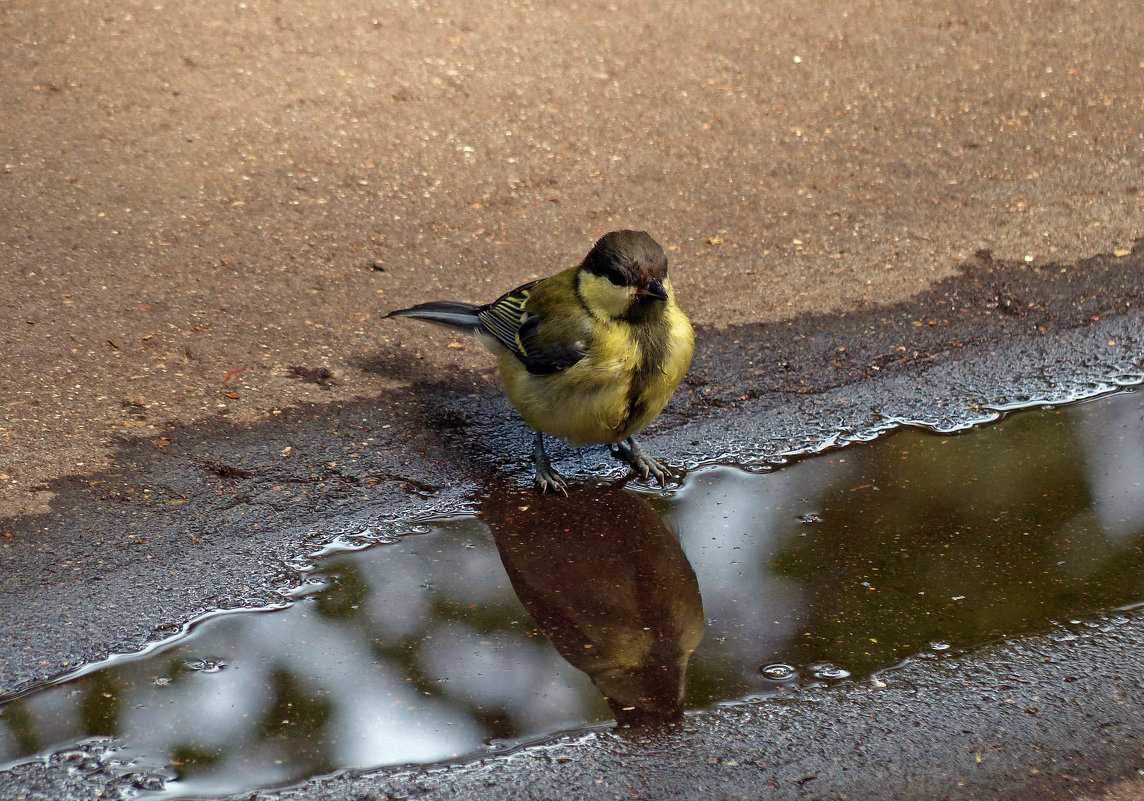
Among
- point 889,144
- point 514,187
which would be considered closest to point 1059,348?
point 889,144

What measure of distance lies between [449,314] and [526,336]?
62 centimetres

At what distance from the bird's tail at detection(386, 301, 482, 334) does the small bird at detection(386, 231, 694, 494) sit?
0.44 metres

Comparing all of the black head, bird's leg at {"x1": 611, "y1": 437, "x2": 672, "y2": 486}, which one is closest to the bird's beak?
the black head

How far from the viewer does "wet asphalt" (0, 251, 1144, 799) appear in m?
2.96

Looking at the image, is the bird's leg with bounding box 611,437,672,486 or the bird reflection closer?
the bird reflection

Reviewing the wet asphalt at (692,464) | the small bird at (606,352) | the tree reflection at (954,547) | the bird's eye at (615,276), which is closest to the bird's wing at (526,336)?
the small bird at (606,352)

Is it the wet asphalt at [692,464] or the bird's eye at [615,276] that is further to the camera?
the bird's eye at [615,276]

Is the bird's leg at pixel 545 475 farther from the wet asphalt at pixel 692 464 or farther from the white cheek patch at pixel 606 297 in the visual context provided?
the white cheek patch at pixel 606 297

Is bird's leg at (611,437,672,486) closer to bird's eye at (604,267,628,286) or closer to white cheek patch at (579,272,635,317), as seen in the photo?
white cheek patch at (579,272,635,317)

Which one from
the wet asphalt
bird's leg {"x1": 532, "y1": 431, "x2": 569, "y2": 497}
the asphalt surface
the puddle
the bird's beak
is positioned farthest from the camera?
bird's leg {"x1": 532, "y1": 431, "x2": 569, "y2": 497}

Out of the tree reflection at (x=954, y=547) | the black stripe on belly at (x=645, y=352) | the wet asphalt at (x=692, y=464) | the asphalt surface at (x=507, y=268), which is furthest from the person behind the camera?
the black stripe on belly at (x=645, y=352)

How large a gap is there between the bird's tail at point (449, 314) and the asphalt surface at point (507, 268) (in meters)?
0.21

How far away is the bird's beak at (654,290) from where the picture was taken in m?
4.07

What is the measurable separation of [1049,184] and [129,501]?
202 inches
